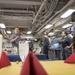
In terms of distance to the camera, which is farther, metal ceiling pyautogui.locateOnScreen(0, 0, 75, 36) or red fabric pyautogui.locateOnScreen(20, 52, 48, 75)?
metal ceiling pyautogui.locateOnScreen(0, 0, 75, 36)

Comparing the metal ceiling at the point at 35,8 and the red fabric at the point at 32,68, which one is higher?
the metal ceiling at the point at 35,8

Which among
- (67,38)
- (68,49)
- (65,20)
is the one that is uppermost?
(65,20)

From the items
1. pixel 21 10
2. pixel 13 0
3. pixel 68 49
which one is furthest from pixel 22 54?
pixel 21 10

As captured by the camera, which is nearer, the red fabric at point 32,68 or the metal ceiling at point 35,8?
the red fabric at point 32,68

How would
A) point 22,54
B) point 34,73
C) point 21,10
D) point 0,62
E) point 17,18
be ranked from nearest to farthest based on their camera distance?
point 34,73
point 0,62
point 22,54
point 21,10
point 17,18

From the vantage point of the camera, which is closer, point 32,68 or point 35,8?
point 32,68

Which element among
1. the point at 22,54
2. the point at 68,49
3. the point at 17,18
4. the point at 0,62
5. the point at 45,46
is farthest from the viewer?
the point at 17,18

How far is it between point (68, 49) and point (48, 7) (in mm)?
2477

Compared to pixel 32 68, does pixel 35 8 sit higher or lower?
higher

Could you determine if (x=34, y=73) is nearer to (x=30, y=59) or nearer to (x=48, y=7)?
(x=30, y=59)

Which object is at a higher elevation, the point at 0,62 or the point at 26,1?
the point at 26,1

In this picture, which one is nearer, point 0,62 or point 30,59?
point 30,59

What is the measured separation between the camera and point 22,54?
146 cm

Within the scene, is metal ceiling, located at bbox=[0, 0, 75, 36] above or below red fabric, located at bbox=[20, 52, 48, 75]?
above
